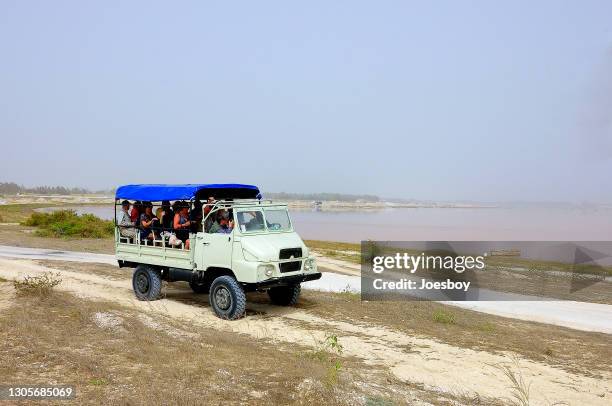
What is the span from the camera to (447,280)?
835 inches

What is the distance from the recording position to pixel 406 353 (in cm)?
955

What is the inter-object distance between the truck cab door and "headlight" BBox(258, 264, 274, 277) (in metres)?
0.88

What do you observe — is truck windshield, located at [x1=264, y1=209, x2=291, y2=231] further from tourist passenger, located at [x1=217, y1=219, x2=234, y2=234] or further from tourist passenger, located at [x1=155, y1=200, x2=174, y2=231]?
tourist passenger, located at [x1=155, y1=200, x2=174, y2=231]

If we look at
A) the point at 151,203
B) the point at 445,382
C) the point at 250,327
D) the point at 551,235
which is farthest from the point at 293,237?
the point at 551,235

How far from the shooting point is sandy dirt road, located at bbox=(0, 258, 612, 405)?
7.75 meters

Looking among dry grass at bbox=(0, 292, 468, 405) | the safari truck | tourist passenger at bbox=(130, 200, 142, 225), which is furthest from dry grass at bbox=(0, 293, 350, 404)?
tourist passenger at bbox=(130, 200, 142, 225)

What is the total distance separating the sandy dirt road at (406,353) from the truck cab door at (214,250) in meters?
1.28

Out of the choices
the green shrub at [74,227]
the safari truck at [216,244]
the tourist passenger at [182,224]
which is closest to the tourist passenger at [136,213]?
the safari truck at [216,244]

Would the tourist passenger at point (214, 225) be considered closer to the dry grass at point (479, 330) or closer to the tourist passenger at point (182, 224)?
the tourist passenger at point (182, 224)

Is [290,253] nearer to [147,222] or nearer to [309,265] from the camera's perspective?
[309,265]

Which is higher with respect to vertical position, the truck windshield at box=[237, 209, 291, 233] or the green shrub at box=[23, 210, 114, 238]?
the truck windshield at box=[237, 209, 291, 233]

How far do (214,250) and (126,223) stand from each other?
3458mm

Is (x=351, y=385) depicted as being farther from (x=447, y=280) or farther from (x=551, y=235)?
(x=551, y=235)

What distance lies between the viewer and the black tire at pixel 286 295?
535 inches
